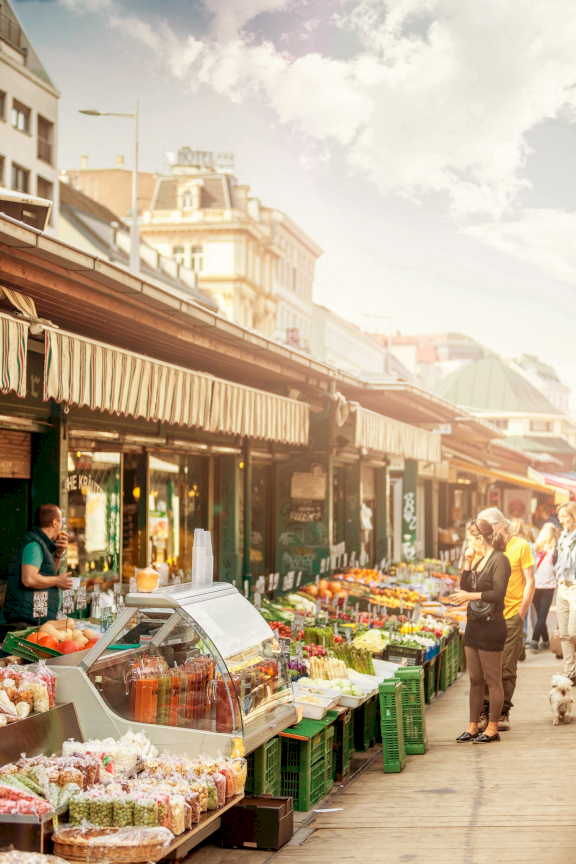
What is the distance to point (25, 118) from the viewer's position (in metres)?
33.3

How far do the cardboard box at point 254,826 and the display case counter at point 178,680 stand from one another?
339 millimetres

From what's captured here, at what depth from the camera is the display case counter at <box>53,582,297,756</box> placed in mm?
4547

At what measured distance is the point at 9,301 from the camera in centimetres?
512

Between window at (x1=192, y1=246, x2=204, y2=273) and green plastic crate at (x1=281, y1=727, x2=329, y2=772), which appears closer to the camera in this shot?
green plastic crate at (x1=281, y1=727, x2=329, y2=772)

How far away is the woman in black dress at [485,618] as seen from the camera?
682 cm

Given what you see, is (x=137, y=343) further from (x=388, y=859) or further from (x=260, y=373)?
(x=388, y=859)

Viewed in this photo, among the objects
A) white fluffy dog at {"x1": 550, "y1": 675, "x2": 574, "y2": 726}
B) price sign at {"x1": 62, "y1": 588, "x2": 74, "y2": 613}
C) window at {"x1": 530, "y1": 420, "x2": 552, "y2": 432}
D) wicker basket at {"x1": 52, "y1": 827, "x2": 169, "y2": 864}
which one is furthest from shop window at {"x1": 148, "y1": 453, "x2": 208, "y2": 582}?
window at {"x1": 530, "y1": 420, "x2": 552, "y2": 432}

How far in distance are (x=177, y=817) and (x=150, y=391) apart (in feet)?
10.9

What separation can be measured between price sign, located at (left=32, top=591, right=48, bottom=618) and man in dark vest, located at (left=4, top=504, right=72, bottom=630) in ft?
0.07

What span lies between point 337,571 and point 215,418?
18.3ft

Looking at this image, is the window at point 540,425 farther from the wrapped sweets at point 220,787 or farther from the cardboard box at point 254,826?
the wrapped sweets at point 220,787

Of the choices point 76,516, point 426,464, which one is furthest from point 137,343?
Result: point 426,464

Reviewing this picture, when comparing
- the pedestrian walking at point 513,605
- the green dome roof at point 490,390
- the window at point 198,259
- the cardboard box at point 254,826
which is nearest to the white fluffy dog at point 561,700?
the pedestrian walking at point 513,605

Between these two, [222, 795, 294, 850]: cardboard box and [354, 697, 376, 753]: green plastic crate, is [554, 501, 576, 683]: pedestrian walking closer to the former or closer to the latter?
[354, 697, 376, 753]: green plastic crate
